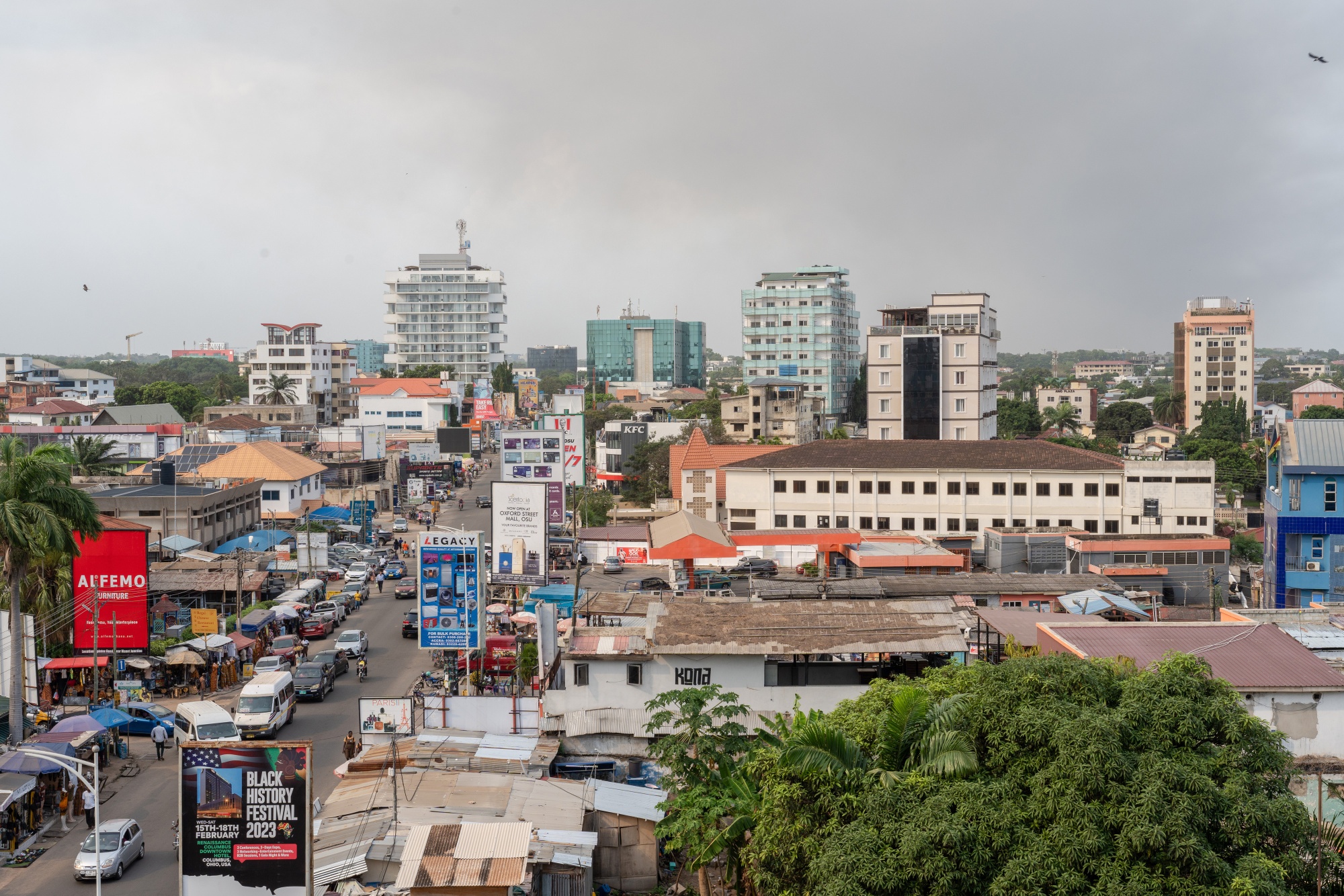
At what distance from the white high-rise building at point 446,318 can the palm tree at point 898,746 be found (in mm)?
155630

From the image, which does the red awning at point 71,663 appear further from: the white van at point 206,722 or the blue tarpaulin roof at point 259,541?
the blue tarpaulin roof at point 259,541

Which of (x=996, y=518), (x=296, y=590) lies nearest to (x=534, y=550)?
(x=296, y=590)

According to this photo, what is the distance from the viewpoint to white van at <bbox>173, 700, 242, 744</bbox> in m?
23.3

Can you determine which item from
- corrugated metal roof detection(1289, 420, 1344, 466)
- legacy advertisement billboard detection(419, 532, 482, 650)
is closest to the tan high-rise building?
corrugated metal roof detection(1289, 420, 1344, 466)

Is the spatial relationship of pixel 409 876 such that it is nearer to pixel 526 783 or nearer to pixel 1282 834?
pixel 526 783

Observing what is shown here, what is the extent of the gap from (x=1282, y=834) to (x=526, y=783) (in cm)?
1194

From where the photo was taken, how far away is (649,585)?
40.8 meters

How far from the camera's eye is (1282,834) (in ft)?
37.0

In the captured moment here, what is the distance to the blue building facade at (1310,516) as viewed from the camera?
121ft

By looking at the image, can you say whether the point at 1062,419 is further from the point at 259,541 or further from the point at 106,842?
the point at 106,842

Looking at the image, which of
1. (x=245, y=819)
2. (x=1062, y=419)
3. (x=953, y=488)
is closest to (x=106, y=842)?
(x=245, y=819)

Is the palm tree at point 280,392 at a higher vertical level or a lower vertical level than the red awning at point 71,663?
higher

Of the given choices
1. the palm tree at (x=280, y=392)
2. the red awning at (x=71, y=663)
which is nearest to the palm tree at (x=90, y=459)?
the red awning at (x=71, y=663)

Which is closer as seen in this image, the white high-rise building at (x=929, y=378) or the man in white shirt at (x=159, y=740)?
the man in white shirt at (x=159, y=740)
